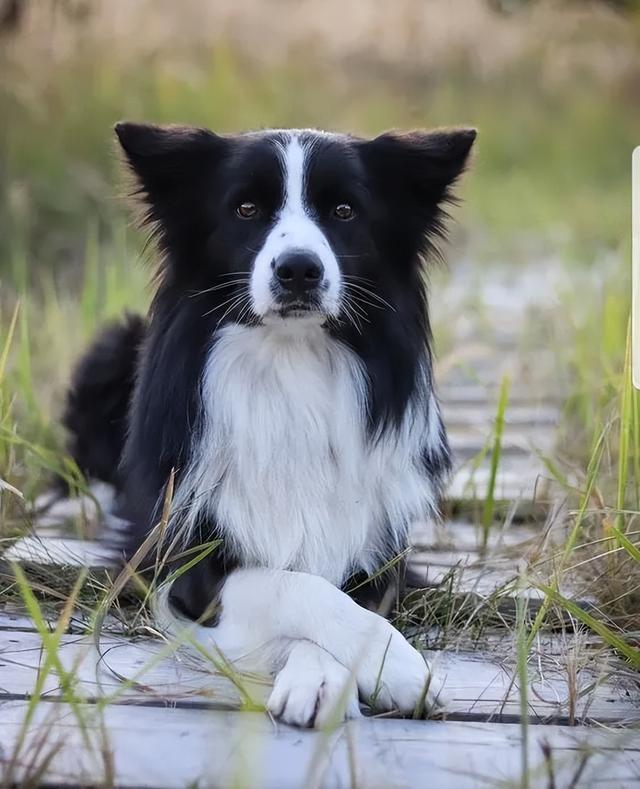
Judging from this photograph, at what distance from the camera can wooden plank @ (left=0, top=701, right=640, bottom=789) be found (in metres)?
1.72

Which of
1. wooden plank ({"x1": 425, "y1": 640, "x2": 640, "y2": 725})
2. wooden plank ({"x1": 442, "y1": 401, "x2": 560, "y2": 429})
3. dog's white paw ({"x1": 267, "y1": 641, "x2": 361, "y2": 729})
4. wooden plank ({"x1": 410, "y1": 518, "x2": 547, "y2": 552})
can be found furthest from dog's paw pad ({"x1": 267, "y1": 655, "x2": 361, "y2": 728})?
wooden plank ({"x1": 442, "y1": 401, "x2": 560, "y2": 429})

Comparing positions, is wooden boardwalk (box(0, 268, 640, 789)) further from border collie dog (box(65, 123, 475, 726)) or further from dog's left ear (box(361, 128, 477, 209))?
dog's left ear (box(361, 128, 477, 209))

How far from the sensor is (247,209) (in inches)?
106

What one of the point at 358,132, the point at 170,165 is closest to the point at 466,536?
the point at 170,165

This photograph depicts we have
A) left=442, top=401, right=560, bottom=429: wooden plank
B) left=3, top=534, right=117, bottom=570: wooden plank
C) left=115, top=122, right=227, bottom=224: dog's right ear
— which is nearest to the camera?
left=115, top=122, right=227, bottom=224: dog's right ear

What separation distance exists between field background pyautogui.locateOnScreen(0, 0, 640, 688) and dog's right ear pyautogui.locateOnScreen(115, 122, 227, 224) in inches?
6.9

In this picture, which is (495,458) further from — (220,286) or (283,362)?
(220,286)

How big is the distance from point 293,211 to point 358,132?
5.16 metres

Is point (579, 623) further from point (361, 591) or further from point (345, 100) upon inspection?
point (345, 100)

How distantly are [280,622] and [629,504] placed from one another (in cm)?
130

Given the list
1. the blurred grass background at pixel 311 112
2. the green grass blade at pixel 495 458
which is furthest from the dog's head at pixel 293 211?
the green grass blade at pixel 495 458

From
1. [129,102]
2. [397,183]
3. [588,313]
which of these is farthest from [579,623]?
[129,102]

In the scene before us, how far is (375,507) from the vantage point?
8.98 ft

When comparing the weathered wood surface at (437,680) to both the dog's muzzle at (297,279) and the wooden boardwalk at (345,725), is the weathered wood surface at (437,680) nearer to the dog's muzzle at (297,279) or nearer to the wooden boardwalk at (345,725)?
the wooden boardwalk at (345,725)
